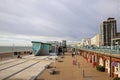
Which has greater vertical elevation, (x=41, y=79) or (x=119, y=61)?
(x=119, y=61)

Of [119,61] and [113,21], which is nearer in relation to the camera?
[119,61]

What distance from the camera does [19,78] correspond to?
2153 cm

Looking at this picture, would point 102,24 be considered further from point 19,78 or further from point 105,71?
point 19,78

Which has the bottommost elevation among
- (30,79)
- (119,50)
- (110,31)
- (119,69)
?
(30,79)

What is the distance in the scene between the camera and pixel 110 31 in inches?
3039

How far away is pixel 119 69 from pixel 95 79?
313cm

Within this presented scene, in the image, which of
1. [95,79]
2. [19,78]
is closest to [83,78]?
[95,79]

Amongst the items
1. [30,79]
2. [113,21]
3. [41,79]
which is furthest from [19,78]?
[113,21]

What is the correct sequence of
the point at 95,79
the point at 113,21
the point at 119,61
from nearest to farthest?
the point at 119,61
the point at 95,79
the point at 113,21

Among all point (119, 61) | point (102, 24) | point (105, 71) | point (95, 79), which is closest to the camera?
point (119, 61)

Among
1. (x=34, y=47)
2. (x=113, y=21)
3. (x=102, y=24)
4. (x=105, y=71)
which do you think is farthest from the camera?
(x=102, y=24)

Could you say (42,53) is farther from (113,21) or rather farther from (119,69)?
(119,69)

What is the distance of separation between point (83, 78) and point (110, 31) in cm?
5978

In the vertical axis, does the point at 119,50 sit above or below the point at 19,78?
above
